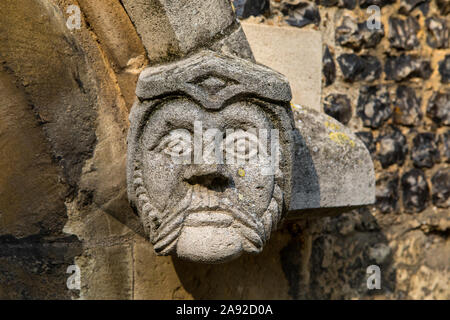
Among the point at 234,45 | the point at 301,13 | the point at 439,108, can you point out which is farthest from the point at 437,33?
the point at 234,45

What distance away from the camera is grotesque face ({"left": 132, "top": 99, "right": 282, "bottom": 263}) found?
95cm

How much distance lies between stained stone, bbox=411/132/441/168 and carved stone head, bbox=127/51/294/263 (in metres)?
0.78

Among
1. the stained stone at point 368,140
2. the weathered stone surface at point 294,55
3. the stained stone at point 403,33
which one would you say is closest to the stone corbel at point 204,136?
the weathered stone surface at point 294,55

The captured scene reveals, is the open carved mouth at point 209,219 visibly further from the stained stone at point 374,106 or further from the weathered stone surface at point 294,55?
the stained stone at point 374,106

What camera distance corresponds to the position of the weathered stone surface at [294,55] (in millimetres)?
1408

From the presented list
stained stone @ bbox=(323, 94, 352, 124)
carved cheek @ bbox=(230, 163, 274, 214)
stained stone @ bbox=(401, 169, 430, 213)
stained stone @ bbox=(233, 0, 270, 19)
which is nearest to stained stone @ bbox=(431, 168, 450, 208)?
stained stone @ bbox=(401, 169, 430, 213)

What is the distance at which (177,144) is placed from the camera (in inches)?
39.0

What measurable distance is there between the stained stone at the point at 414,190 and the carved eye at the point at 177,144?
927 mm

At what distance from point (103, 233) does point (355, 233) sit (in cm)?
78

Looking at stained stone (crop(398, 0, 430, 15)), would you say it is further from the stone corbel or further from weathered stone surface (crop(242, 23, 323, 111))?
the stone corbel

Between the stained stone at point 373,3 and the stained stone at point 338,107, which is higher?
the stained stone at point 373,3

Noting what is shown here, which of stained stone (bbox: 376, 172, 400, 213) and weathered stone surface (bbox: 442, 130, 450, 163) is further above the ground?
weathered stone surface (bbox: 442, 130, 450, 163)

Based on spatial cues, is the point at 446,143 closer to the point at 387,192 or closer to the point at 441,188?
the point at 441,188

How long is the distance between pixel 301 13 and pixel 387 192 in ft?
2.03
